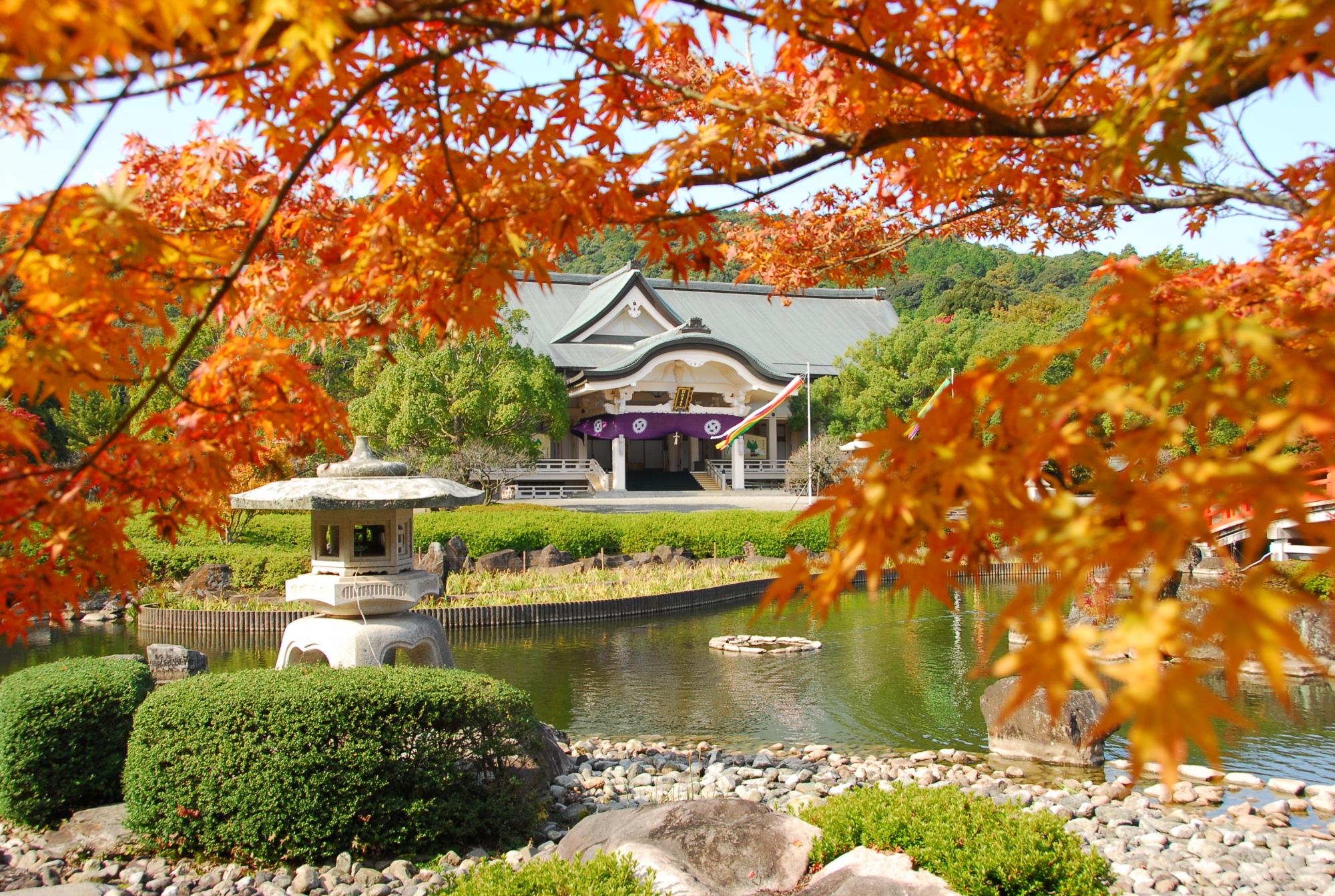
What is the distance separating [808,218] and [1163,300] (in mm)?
2498

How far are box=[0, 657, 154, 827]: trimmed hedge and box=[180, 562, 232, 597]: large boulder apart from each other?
847 centimetres

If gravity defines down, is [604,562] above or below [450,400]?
below

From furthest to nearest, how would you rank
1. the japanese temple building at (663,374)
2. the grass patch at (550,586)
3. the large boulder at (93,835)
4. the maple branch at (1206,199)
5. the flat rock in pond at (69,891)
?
the japanese temple building at (663,374) → the grass patch at (550,586) → the large boulder at (93,835) → the flat rock in pond at (69,891) → the maple branch at (1206,199)

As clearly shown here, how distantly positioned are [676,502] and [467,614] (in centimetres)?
1181

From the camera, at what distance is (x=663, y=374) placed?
87.5 ft

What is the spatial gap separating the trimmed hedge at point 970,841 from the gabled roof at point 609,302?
25300 millimetres

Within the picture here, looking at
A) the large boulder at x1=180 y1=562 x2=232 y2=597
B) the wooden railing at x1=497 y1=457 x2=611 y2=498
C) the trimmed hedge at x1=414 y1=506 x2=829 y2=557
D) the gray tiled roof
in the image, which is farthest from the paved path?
the large boulder at x1=180 y1=562 x2=232 y2=597

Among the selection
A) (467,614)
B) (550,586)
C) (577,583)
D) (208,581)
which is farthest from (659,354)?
(467,614)

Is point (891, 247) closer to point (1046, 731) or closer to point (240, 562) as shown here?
point (1046, 731)

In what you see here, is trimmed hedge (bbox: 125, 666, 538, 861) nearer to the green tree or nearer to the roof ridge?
the green tree

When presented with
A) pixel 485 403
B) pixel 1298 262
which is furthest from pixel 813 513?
pixel 485 403

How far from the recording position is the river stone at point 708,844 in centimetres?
358

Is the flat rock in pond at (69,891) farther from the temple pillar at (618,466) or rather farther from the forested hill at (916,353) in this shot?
the temple pillar at (618,466)

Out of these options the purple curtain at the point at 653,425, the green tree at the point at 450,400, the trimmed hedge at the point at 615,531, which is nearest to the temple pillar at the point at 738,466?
the purple curtain at the point at 653,425
